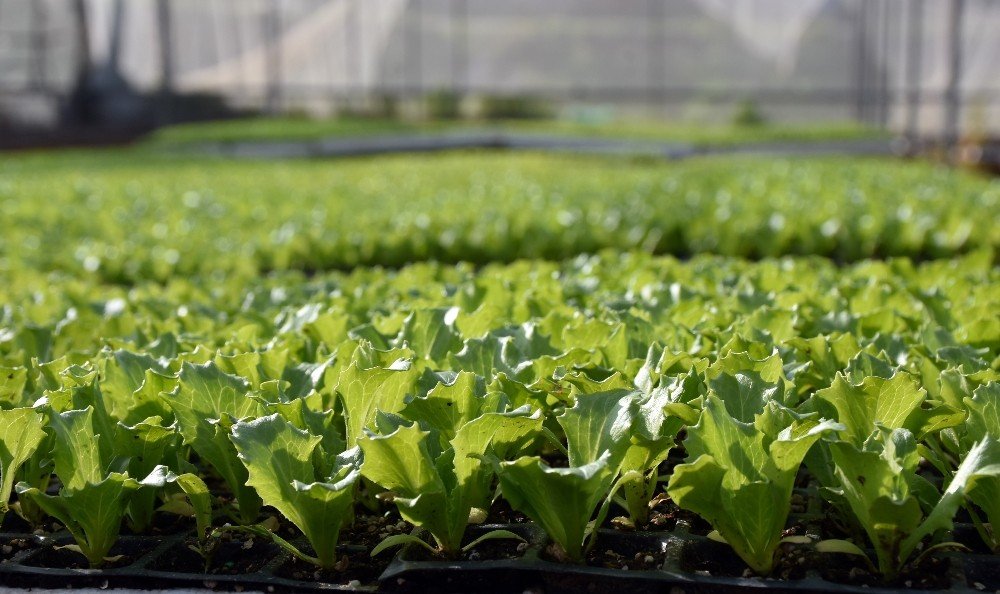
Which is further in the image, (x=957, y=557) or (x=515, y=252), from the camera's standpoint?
(x=515, y=252)

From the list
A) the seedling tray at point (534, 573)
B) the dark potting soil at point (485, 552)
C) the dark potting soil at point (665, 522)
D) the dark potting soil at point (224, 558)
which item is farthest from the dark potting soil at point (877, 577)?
the dark potting soil at point (224, 558)

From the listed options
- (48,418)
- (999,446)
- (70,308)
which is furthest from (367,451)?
(70,308)

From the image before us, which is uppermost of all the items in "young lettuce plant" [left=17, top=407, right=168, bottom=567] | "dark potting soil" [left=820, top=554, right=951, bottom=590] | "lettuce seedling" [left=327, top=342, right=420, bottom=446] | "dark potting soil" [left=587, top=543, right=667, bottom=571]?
"lettuce seedling" [left=327, top=342, right=420, bottom=446]

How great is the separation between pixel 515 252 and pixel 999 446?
3.83 metres

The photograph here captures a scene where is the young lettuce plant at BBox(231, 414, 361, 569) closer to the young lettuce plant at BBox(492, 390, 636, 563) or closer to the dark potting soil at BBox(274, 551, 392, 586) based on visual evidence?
the dark potting soil at BBox(274, 551, 392, 586)

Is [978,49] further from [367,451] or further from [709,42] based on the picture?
[367,451]

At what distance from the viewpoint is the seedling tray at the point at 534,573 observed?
143 cm

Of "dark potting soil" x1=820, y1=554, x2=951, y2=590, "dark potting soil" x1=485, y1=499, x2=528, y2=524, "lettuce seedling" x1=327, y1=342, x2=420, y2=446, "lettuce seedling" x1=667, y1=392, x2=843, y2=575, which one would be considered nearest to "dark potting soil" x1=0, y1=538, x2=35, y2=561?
"lettuce seedling" x1=327, y1=342, x2=420, y2=446

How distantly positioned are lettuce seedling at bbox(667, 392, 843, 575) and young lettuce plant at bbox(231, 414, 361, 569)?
0.52 m

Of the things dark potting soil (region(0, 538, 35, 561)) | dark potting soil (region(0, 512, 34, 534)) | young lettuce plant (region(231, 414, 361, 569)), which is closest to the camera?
young lettuce plant (region(231, 414, 361, 569))

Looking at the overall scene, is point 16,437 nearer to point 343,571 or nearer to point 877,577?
point 343,571

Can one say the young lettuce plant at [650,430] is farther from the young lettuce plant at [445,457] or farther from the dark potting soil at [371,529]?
the dark potting soil at [371,529]

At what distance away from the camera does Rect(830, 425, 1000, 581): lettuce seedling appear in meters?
1.35

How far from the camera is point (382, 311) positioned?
8.38 feet
